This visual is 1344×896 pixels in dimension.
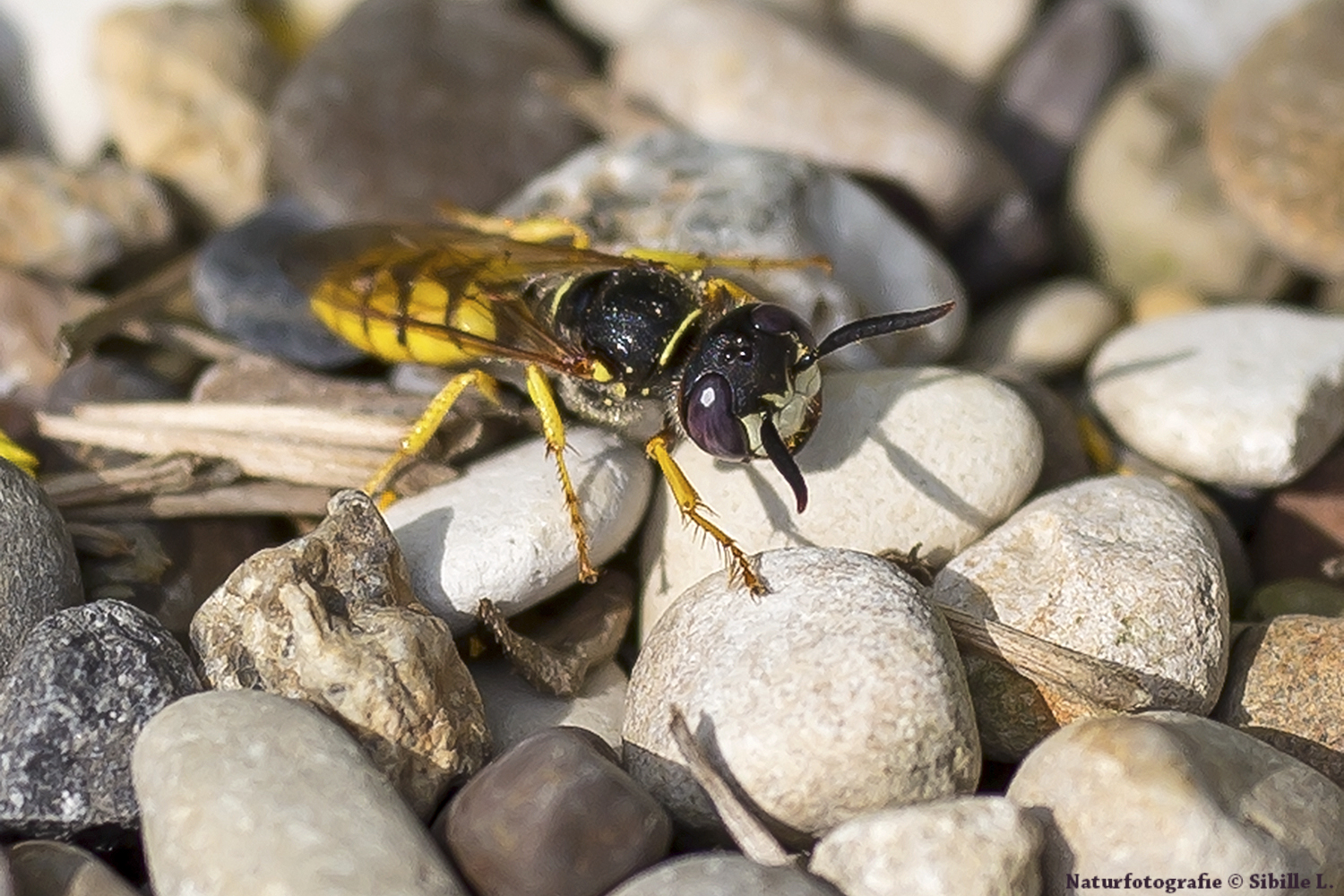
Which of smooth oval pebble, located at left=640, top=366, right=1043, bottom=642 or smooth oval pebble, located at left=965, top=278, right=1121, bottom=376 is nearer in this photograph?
smooth oval pebble, located at left=640, top=366, right=1043, bottom=642

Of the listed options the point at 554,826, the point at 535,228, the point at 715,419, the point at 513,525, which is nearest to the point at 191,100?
the point at 535,228

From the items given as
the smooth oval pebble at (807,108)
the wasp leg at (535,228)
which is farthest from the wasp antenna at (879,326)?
the smooth oval pebble at (807,108)

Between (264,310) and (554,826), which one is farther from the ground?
(264,310)

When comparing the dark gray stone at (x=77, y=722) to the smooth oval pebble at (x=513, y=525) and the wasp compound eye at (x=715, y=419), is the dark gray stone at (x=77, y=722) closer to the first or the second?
the smooth oval pebble at (x=513, y=525)

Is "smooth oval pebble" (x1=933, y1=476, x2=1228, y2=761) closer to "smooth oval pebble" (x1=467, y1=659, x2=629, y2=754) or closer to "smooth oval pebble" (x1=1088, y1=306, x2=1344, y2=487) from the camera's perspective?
"smooth oval pebble" (x1=1088, y1=306, x2=1344, y2=487)

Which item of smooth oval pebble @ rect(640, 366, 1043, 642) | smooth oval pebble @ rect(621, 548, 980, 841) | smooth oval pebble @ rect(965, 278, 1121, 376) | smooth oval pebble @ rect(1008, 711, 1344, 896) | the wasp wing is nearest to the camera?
smooth oval pebble @ rect(1008, 711, 1344, 896)

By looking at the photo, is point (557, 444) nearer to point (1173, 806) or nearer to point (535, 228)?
point (535, 228)

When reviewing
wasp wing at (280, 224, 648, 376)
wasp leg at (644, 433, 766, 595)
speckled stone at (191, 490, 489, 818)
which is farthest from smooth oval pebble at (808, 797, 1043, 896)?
wasp wing at (280, 224, 648, 376)
